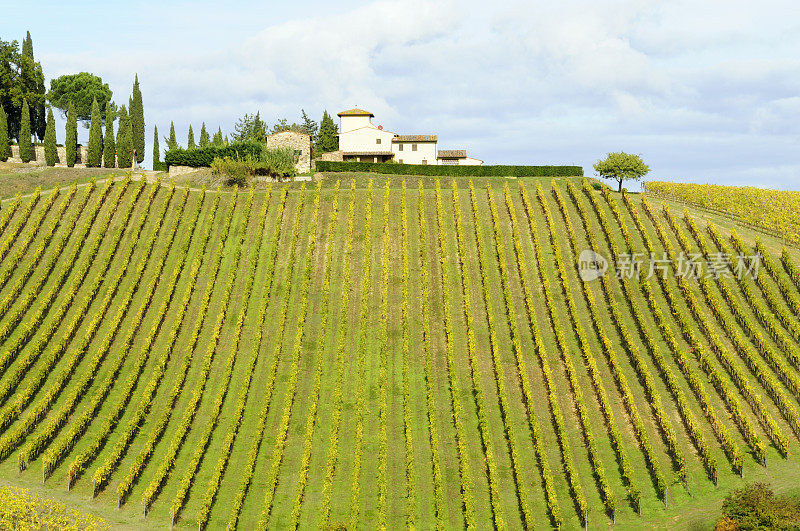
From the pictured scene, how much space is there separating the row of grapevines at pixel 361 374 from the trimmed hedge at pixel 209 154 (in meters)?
20.2

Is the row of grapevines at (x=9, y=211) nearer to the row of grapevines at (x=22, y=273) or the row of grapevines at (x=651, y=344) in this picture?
the row of grapevines at (x=22, y=273)

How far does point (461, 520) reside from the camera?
1706 inches

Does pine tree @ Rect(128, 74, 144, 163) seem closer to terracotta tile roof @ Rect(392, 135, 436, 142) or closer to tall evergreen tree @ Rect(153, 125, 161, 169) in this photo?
tall evergreen tree @ Rect(153, 125, 161, 169)

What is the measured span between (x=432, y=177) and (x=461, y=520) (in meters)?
53.9

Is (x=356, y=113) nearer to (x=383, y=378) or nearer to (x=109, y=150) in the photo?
(x=109, y=150)

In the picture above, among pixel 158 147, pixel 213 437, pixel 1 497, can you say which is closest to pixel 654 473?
pixel 213 437

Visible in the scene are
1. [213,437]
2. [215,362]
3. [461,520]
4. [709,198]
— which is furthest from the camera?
[709,198]

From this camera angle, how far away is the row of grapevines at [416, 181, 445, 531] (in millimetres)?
43844

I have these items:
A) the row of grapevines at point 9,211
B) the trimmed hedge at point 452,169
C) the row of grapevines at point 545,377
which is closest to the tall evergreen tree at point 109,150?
the row of grapevines at point 9,211

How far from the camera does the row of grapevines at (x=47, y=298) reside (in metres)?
54.1

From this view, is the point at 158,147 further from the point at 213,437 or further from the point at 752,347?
the point at 752,347

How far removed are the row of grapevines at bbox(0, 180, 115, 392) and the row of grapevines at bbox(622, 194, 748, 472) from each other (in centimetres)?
4775

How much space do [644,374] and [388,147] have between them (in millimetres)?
59850

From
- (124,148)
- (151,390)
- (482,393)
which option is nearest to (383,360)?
(482,393)
